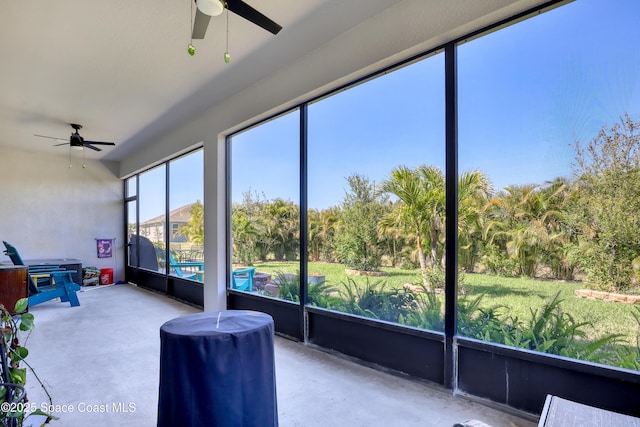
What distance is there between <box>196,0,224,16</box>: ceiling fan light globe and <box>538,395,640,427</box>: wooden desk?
9.01 feet

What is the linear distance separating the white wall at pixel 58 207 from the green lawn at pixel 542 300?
8.83 metres

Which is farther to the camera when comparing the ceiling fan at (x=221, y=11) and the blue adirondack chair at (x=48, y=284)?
the blue adirondack chair at (x=48, y=284)

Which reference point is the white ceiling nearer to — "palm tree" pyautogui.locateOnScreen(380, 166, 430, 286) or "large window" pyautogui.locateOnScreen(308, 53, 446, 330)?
"large window" pyautogui.locateOnScreen(308, 53, 446, 330)

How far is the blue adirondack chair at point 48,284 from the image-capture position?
226 inches

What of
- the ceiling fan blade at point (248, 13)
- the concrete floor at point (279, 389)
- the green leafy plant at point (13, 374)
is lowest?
the concrete floor at point (279, 389)

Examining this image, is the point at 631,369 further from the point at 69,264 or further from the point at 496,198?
the point at 69,264

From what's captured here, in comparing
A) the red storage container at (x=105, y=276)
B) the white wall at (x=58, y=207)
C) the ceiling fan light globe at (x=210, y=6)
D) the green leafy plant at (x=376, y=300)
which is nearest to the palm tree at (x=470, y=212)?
the green leafy plant at (x=376, y=300)

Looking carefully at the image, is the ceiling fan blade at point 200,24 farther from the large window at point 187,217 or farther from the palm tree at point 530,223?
the large window at point 187,217

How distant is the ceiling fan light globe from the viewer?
217cm

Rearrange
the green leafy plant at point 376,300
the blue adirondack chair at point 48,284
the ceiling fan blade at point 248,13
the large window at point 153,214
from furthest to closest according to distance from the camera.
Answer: the large window at point 153,214 → the blue adirondack chair at point 48,284 → the green leafy plant at point 376,300 → the ceiling fan blade at point 248,13

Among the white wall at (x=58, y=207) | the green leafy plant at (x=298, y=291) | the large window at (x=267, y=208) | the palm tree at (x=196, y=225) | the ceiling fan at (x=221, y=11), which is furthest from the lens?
the white wall at (x=58, y=207)

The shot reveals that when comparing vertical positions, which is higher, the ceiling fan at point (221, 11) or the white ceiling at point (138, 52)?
the white ceiling at point (138, 52)

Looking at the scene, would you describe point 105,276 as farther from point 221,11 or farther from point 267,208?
point 221,11

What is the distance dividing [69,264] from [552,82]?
29.4ft
